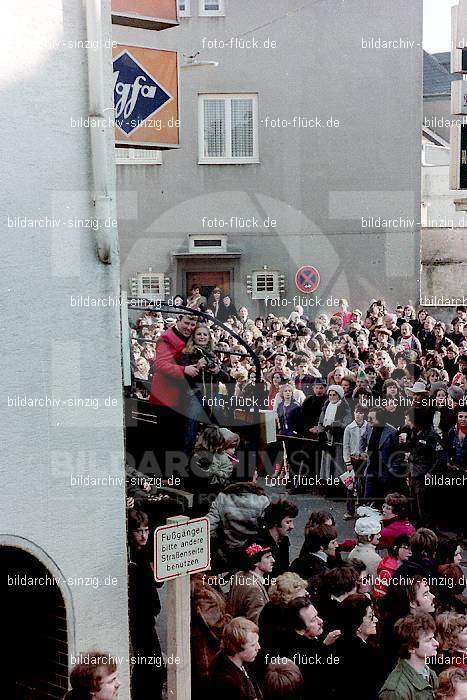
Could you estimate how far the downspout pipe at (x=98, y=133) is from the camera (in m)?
6.33

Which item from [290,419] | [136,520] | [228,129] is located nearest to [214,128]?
[228,129]

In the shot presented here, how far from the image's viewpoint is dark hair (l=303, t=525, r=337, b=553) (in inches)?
309

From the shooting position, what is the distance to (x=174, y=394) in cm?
895

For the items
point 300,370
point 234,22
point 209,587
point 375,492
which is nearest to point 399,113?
point 234,22

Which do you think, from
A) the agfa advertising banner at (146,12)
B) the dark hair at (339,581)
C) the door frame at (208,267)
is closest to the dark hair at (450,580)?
the dark hair at (339,581)

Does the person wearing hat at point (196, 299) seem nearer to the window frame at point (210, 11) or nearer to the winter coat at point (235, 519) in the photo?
the window frame at point (210, 11)

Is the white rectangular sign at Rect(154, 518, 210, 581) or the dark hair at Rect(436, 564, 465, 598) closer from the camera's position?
the white rectangular sign at Rect(154, 518, 210, 581)

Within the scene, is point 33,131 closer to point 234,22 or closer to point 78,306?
→ point 78,306

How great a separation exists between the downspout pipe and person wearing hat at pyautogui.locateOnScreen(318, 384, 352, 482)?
629 cm

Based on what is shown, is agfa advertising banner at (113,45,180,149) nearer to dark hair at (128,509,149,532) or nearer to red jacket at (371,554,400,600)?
dark hair at (128,509,149,532)

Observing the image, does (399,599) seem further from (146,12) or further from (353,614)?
(146,12)

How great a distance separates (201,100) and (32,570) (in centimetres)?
1638

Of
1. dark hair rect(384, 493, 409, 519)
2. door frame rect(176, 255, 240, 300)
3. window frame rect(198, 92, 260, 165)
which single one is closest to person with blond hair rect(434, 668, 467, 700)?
dark hair rect(384, 493, 409, 519)

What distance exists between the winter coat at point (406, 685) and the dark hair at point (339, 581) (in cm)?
82
